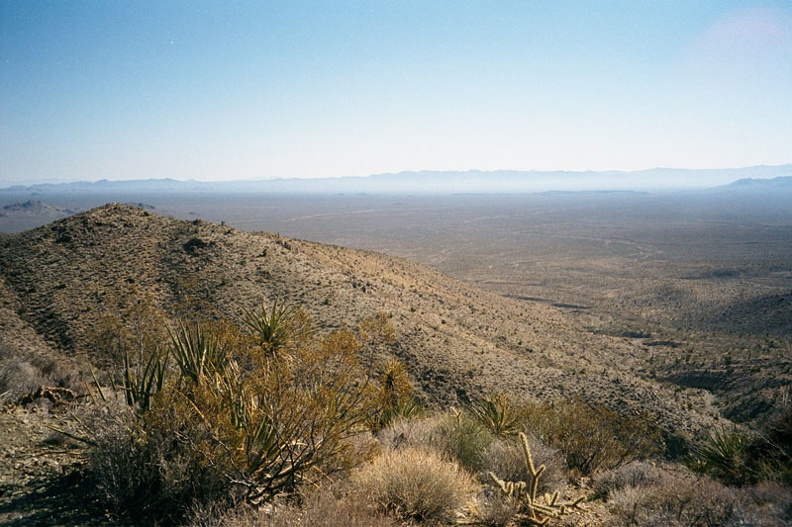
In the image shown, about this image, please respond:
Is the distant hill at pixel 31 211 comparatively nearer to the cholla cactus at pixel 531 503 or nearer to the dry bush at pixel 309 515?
the dry bush at pixel 309 515

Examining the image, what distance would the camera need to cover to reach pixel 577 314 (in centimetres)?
4728

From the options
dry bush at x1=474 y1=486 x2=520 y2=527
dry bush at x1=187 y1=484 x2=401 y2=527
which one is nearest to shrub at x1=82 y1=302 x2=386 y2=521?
dry bush at x1=187 y1=484 x2=401 y2=527

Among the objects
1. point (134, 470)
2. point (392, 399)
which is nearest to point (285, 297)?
point (392, 399)

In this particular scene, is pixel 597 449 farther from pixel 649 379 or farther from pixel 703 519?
pixel 649 379

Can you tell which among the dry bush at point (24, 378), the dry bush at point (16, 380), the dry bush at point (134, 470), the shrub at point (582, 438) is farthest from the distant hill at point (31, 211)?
the shrub at point (582, 438)

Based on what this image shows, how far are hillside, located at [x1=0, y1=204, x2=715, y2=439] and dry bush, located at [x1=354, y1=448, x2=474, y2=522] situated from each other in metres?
12.1

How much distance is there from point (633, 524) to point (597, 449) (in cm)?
482

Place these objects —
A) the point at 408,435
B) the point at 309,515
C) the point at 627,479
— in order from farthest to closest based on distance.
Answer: the point at 408,435
the point at 627,479
the point at 309,515

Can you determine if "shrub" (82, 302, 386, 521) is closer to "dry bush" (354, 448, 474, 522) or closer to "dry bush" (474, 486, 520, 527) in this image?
"dry bush" (354, 448, 474, 522)

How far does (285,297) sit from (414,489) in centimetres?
1883

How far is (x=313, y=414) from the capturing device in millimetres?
4609

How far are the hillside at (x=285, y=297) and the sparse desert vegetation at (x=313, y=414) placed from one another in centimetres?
15

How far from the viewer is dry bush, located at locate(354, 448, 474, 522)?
197 inches

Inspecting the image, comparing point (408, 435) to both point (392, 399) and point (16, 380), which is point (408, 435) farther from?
point (16, 380)
